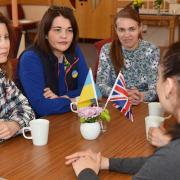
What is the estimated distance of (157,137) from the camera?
1.48 meters

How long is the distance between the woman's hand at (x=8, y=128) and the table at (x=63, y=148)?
3cm

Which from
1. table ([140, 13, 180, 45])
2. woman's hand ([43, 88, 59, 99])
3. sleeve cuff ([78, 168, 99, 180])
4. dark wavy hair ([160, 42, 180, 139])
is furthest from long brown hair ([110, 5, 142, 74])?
table ([140, 13, 180, 45])

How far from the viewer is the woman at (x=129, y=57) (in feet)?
8.60

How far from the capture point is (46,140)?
4.94 feet

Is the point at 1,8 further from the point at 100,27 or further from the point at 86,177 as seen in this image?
the point at 86,177

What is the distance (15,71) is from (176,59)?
1404mm

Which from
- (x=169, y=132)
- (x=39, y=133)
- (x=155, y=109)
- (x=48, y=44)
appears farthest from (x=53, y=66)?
(x=169, y=132)

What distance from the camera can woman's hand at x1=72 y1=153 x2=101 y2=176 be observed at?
1261 millimetres

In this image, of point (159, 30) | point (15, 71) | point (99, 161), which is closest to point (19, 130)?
point (99, 161)

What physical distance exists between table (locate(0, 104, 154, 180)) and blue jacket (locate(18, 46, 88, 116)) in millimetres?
150

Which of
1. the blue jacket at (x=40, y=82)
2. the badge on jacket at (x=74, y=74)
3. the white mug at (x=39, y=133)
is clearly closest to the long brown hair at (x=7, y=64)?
the blue jacket at (x=40, y=82)

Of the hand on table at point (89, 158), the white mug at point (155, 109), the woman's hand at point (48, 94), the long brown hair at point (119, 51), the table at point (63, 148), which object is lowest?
the table at point (63, 148)

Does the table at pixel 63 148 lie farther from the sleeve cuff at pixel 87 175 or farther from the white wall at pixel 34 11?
the white wall at pixel 34 11

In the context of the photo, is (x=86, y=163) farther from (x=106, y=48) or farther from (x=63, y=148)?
(x=106, y=48)
